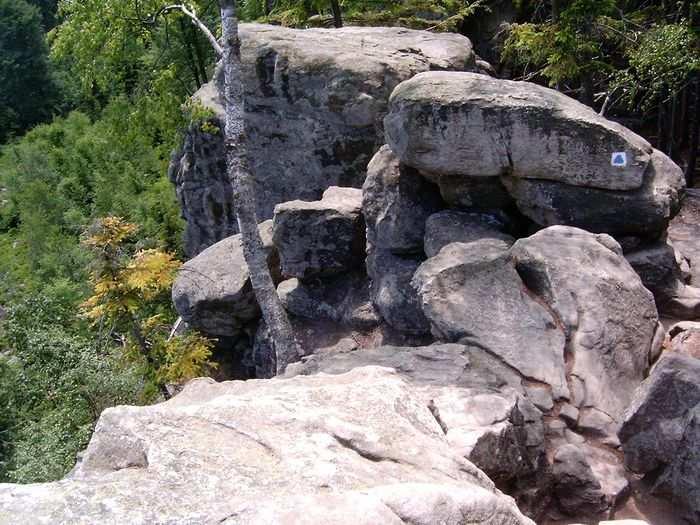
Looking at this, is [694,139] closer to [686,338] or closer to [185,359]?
[686,338]

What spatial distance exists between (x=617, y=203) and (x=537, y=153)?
4.60 ft

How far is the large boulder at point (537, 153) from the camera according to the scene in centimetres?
1009

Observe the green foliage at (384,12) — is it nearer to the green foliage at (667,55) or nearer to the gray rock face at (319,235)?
the green foliage at (667,55)

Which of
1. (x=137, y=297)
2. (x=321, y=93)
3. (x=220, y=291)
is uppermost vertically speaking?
(x=321, y=93)

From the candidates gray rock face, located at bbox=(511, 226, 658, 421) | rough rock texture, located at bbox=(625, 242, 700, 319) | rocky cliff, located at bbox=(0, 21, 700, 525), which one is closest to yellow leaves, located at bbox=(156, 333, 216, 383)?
rocky cliff, located at bbox=(0, 21, 700, 525)

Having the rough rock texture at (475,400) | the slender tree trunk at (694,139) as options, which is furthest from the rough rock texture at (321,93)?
Result: the rough rock texture at (475,400)

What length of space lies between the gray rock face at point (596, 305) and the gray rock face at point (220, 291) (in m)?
6.15

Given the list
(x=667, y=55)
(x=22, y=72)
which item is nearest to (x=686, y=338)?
(x=667, y=55)

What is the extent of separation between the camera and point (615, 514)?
739cm

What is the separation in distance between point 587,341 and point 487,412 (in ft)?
7.08

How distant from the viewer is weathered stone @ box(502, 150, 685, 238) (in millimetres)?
10164

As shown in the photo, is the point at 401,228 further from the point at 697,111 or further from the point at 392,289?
the point at 697,111

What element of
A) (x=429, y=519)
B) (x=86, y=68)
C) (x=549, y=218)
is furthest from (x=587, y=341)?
(x=86, y=68)

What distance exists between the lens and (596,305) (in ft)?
28.9
